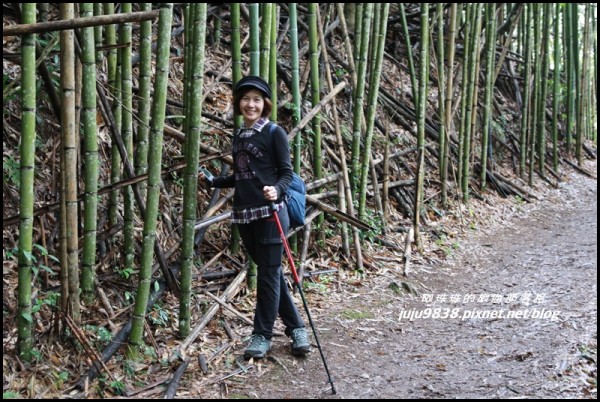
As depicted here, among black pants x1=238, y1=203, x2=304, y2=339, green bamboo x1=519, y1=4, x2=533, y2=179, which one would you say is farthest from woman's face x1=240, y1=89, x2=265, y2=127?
green bamboo x1=519, y1=4, x2=533, y2=179

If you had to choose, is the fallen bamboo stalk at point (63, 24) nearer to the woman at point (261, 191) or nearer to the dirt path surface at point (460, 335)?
the woman at point (261, 191)

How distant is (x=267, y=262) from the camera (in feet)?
9.16

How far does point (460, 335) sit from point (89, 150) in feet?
7.10

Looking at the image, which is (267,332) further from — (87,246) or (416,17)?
(416,17)

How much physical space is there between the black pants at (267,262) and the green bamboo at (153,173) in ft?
1.41

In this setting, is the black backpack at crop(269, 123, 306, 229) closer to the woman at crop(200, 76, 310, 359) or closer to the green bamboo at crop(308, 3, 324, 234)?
the woman at crop(200, 76, 310, 359)

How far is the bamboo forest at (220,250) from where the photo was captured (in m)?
2.55

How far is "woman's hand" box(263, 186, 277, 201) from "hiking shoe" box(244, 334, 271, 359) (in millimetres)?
685

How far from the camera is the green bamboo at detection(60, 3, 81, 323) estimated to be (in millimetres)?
2439

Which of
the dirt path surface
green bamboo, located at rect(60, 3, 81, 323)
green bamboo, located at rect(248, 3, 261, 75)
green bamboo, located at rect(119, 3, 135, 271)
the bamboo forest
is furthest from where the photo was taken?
green bamboo, located at rect(248, 3, 261, 75)

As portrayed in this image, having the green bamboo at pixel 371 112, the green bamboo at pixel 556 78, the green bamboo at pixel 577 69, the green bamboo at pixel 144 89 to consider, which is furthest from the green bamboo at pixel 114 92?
the green bamboo at pixel 577 69

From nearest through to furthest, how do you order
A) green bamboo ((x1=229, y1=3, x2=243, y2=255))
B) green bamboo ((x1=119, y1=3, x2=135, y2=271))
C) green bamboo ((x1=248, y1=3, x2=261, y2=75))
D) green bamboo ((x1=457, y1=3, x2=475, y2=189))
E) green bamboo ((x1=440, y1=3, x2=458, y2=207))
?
green bamboo ((x1=119, y1=3, x2=135, y2=271))
green bamboo ((x1=248, y1=3, x2=261, y2=75))
green bamboo ((x1=229, y1=3, x2=243, y2=255))
green bamboo ((x1=440, y1=3, x2=458, y2=207))
green bamboo ((x1=457, y1=3, x2=475, y2=189))

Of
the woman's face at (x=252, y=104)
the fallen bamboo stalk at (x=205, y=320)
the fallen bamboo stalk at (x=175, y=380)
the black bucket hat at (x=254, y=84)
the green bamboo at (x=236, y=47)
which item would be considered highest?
the green bamboo at (x=236, y=47)

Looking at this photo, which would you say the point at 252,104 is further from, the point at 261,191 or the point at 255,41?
the point at 255,41
